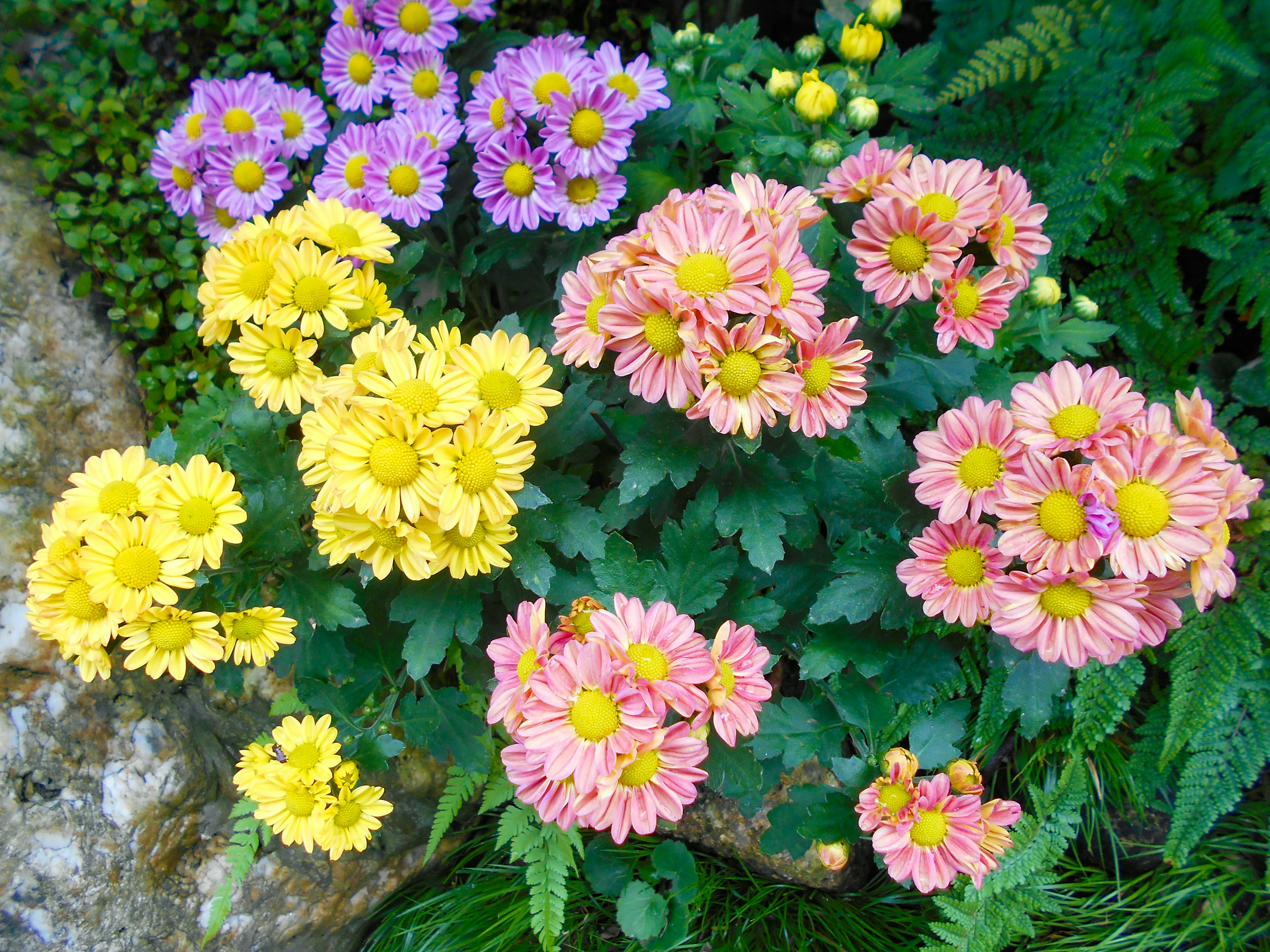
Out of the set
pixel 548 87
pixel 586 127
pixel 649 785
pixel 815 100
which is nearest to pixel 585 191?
pixel 586 127

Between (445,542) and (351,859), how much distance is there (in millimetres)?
1363

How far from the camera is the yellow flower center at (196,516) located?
1.62 m

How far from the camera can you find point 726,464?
6.02 feet

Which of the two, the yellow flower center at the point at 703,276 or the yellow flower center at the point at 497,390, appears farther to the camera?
the yellow flower center at the point at 497,390

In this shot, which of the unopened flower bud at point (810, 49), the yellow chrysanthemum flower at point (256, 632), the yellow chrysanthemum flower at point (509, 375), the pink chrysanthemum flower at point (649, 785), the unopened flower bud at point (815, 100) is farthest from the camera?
the unopened flower bud at point (810, 49)

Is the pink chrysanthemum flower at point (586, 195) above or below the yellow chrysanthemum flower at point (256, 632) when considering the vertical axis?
above

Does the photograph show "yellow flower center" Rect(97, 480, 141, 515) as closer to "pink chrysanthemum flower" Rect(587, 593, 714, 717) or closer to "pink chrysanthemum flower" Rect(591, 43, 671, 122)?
"pink chrysanthemum flower" Rect(587, 593, 714, 717)

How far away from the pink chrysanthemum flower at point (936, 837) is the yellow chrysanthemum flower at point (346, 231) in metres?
1.74

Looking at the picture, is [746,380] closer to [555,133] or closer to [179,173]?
[555,133]

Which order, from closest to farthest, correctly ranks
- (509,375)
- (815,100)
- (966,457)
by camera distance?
(966,457) → (509,375) → (815,100)

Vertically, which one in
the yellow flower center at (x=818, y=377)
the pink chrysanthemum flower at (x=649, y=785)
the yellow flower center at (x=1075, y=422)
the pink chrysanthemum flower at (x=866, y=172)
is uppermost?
the pink chrysanthemum flower at (x=866, y=172)

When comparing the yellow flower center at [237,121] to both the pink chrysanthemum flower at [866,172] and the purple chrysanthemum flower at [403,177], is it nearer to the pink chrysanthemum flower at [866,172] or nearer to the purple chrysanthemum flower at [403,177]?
the purple chrysanthemum flower at [403,177]

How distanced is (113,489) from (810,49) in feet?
6.73

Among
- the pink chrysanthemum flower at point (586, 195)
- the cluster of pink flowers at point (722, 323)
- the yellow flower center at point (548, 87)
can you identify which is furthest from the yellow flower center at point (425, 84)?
the cluster of pink flowers at point (722, 323)
